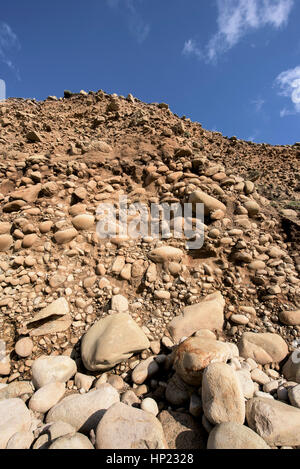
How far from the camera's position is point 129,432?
127cm

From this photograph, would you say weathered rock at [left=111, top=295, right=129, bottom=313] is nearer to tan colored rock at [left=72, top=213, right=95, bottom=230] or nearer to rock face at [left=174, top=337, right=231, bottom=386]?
rock face at [left=174, top=337, right=231, bottom=386]

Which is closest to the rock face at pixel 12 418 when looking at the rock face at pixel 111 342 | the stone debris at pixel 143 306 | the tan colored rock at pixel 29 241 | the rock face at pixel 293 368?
the stone debris at pixel 143 306

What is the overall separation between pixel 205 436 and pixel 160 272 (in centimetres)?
164

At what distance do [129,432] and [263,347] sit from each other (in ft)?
5.25

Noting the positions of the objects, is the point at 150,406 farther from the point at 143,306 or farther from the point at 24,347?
the point at 24,347

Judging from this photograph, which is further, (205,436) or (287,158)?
(287,158)

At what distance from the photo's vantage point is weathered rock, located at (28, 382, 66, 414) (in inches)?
63.8

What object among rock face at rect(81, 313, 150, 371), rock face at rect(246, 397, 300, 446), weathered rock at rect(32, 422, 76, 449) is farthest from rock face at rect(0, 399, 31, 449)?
rock face at rect(246, 397, 300, 446)

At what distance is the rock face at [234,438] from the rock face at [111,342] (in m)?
0.93

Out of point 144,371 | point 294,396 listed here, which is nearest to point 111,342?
point 144,371

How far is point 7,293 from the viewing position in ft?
7.79

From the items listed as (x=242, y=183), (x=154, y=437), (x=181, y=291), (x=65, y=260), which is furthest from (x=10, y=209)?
(x=242, y=183)

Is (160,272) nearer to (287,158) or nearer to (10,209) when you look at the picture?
(10,209)

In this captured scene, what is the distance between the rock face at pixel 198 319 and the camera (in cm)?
223
